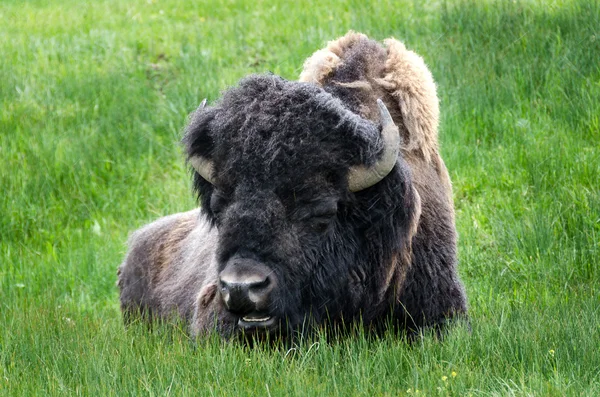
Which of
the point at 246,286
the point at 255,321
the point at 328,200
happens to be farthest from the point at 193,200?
the point at 246,286

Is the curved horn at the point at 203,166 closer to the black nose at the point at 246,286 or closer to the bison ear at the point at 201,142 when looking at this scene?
the bison ear at the point at 201,142

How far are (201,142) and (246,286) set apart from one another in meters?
1.20

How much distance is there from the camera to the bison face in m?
5.26

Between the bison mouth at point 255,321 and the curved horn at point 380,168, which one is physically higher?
the curved horn at point 380,168

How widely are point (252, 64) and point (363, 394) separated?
9197 mm

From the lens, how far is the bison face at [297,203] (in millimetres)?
5258

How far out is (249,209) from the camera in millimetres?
5285

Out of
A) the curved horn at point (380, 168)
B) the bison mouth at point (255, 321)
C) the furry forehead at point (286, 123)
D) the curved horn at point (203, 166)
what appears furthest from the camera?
the curved horn at point (203, 166)

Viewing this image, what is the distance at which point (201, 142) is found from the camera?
5.84 meters

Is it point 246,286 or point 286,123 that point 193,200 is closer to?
point 286,123

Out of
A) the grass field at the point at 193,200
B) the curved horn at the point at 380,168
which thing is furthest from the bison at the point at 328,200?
the grass field at the point at 193,200

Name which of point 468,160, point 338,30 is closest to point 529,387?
point 468,160

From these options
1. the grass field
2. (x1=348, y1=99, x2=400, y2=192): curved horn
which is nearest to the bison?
(x1=348, y1=99, x2=400, y2=192): curved horn

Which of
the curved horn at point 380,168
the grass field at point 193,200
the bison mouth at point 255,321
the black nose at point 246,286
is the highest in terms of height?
the curved horn at point 380,168
